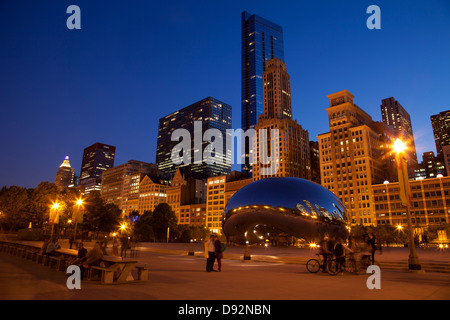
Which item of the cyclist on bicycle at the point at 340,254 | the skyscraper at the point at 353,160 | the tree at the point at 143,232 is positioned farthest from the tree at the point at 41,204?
the skyscraper at the point at 353,160

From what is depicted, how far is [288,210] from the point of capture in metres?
27.2

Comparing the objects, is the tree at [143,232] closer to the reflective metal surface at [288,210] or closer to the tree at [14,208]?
the tree at [14,208]

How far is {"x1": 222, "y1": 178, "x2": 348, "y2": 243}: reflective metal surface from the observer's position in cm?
2708

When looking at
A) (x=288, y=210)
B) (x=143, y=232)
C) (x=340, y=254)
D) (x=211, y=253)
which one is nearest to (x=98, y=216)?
(x=143, y=232)

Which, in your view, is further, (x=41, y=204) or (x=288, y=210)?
(x=41, y=204)

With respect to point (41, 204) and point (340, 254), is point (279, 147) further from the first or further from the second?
point (340, 254)

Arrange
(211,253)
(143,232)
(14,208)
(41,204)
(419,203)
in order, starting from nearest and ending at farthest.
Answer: (211,253)
(14,208)
(41,204)
(143,232)
(419,203)

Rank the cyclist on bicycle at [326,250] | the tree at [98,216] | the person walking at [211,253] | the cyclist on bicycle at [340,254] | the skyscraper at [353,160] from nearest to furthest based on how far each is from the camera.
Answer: the cyclist on bicycle at [340,254] < the cyclist on bicycle at [326,250] < the person walking at [211,253] < the tree at [98,216] < the skyscraper at [353,160]

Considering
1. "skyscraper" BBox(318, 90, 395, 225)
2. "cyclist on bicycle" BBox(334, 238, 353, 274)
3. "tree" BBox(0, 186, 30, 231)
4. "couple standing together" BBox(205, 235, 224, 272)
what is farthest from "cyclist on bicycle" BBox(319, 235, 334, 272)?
"skyscraper" BBox(318, 90, 395, 225)

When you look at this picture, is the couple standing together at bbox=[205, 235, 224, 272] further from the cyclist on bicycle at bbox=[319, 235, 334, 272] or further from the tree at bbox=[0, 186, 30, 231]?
the tree at bbox=[0, 186, 30, 231]

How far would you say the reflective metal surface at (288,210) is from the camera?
2708 cm

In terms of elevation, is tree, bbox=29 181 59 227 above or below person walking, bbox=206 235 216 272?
above
